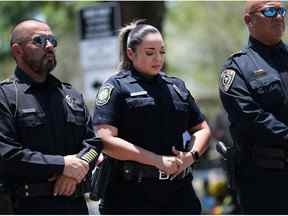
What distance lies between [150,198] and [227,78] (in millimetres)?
1013

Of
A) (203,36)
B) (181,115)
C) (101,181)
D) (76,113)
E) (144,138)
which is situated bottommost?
(203,36)

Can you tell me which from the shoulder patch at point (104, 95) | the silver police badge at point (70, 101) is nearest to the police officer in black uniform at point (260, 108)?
the shoulder patch at point (104, 95)

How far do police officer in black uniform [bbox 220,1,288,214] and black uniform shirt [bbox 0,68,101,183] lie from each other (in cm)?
104

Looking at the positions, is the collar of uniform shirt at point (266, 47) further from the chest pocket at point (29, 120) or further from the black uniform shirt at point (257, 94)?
the chest pocket at point (29, 120)

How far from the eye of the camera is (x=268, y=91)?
4.57 meters

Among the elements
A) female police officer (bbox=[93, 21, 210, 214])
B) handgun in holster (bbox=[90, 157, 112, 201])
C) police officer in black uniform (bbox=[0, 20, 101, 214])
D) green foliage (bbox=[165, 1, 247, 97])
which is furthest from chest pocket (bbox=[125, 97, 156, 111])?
green foliage (bbox=[165, 1, 247, 97])

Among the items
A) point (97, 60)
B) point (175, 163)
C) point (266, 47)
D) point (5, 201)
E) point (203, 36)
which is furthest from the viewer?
point (203, 36)

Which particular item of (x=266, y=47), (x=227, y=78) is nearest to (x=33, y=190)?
(x=227, y=78)

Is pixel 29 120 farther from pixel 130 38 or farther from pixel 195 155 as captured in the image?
pixel 195 155

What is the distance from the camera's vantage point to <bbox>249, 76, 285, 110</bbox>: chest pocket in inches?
180

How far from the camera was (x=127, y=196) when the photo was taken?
457cm

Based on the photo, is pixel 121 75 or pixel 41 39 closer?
pixel 41 39

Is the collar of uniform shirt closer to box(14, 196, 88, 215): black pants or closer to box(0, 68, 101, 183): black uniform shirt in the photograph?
box(0, 68, 101, 183): black uniform shirt

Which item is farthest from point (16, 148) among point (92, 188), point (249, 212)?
point (249, 212)
